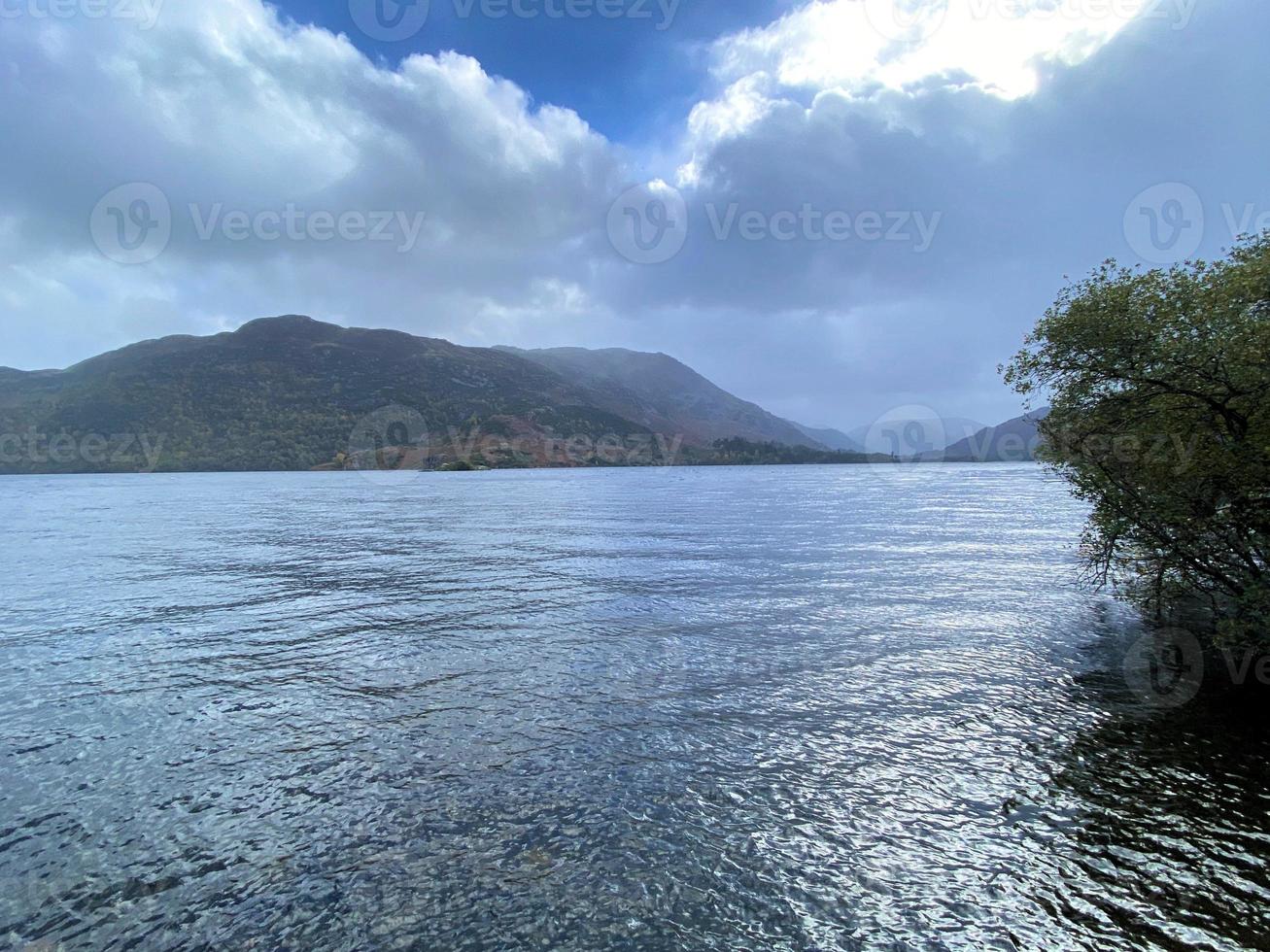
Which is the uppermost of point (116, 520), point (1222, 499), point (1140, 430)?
point (1140, 430)

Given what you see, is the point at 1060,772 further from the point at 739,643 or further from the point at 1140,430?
the point at 1140,430

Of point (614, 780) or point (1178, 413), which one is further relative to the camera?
point (1178, 413)

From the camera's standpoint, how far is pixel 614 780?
10203 mm

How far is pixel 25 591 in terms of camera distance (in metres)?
26.5

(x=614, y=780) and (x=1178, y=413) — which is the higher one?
(x=1178, y=413)

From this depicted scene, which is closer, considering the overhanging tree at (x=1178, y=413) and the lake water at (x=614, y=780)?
the lake water at (x=614, y=780)

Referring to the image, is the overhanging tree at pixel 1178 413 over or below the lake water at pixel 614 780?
over

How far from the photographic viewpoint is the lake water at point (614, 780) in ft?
23.6

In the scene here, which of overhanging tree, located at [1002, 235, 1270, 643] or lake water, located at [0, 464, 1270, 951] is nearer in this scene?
lake water, located at [0, 464, 1270, 951]

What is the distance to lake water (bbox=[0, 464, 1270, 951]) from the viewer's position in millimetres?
7199

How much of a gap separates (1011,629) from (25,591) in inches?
1577

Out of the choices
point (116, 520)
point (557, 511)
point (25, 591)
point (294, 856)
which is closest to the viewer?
point (294, 856)

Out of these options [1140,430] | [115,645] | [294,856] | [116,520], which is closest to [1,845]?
[294,856]

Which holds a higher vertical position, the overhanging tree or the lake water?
the overhanging tree
